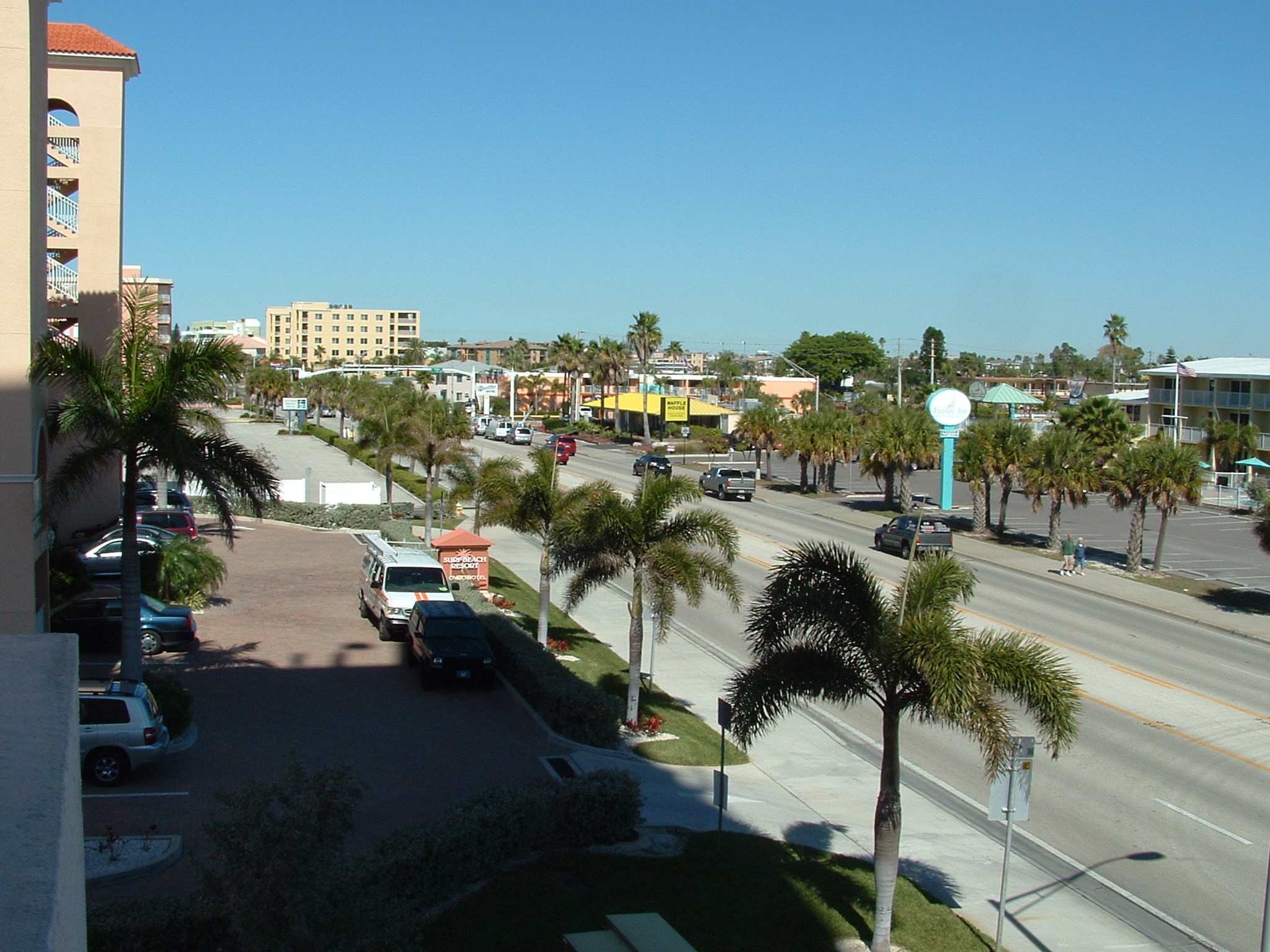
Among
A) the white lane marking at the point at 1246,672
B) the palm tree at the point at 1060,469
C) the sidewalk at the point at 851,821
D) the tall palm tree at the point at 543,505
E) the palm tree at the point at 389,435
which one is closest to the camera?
the sidewalk at the point at 851,821

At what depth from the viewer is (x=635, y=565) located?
19.0 metres

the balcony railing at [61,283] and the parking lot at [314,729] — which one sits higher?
the balcony railing at [61,283]

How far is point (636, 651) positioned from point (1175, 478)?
2342 centimetres

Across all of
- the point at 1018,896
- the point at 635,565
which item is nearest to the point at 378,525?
the point at 635,565

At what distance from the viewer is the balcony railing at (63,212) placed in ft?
99.0

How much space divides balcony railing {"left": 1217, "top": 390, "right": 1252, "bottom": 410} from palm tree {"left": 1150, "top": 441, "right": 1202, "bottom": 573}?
36099mm

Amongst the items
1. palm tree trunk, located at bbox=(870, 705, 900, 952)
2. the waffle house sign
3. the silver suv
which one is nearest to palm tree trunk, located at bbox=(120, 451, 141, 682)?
the silver suv

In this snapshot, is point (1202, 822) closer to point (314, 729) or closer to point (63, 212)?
point (314, 729)

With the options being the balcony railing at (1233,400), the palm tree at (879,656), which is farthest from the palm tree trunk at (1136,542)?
the balcony railing at (1233,400)

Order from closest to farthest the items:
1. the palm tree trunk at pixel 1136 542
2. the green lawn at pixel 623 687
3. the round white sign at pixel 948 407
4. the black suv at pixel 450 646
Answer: the green lawn at pixel 623 687 < the black suv at pixel 450 646 < the palm tree trunk at pixel 1136 542 < the round white sign at pixel 948 407

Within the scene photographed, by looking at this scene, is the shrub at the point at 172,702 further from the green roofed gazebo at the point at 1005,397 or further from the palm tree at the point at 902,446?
the green roofed gazebo at the point at 1005,397

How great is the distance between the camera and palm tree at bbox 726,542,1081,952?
1080 cm

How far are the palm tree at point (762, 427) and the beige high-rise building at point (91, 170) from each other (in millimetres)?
36884

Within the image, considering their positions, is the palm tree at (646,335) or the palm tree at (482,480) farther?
the palm tree at (646,335)
